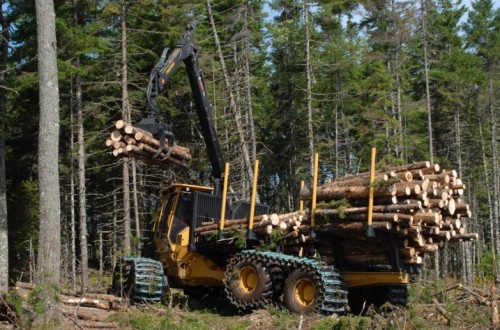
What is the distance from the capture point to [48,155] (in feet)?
34.3

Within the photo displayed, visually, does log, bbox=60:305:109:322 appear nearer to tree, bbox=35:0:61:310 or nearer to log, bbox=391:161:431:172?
tree, bbox=35:0:61:310

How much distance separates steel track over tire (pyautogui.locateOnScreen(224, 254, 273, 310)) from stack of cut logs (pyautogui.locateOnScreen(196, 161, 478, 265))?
2.31 ft

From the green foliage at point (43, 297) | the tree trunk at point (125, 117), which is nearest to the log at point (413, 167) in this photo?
the green foliage at point (43, 297)

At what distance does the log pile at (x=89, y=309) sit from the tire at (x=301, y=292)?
3094 millimetres

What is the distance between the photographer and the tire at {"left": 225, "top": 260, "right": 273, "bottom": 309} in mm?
11273

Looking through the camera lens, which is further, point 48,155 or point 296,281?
point 296,281

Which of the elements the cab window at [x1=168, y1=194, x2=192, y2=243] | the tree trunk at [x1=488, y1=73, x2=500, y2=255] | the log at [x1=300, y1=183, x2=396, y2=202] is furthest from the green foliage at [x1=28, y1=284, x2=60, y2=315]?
the tree trunk at [x1=488, y1=73, x2=500, y2=255]

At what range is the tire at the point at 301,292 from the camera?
420 inches

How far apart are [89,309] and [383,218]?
584 centimetres

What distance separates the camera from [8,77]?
69.3ft

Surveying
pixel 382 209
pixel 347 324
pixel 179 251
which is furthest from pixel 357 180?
pixel 179 251

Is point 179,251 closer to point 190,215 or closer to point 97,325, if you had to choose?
point 190,215

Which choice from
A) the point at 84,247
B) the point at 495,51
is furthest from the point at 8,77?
the point at 495,51

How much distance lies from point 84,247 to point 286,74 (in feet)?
53.1
